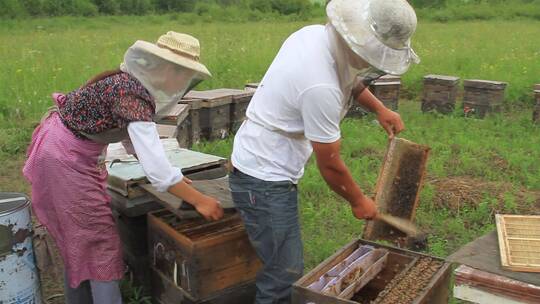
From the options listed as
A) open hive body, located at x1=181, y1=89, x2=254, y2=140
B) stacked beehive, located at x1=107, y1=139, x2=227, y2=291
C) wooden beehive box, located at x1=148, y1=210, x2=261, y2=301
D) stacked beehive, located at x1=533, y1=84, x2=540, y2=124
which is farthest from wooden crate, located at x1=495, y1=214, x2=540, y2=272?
stacked beehive, located at x1=533, y1=84, x2=540, y2=124

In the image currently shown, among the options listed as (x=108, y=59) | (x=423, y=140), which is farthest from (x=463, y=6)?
(x=423, y=140)

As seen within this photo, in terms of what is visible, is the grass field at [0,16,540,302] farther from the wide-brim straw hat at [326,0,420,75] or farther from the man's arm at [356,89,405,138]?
the wide-brim straw hat at [326,0,420,75]

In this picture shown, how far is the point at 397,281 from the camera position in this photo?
2373 millimetres

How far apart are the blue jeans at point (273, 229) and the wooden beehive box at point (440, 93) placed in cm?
→ 563

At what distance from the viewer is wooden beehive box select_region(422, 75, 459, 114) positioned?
7.42 metres

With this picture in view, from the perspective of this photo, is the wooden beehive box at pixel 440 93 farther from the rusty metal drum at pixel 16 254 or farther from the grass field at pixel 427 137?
the rusty metal drum at pixel 16 254

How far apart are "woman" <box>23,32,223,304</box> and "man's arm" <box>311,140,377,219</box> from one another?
1.85 ft

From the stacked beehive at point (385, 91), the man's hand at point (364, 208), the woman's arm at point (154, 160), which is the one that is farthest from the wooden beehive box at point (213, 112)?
the man's hand at point (364, 208)

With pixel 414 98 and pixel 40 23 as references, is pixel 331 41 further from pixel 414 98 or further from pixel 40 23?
pixel 40 23

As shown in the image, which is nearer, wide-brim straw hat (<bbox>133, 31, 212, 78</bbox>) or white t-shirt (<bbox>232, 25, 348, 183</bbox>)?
white t-shirt (<bbox>232, 25, 348, 183</bbox>)

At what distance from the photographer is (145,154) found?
2.27m

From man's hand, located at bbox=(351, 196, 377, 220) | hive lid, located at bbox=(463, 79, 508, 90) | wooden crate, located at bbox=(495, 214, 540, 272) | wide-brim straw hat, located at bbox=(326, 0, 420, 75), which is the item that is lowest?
hive lid, located at bbox=(463, 79, 508, 90)

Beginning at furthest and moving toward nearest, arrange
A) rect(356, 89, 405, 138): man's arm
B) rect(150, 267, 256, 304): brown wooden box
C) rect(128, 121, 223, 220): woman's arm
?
rect(356, 89, 405, 138): man's arm → rect(150, 267, 256, 304): brown wooden box → rect(128, 121, 223, 220): woman's arm

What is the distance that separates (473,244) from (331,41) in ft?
3.52
